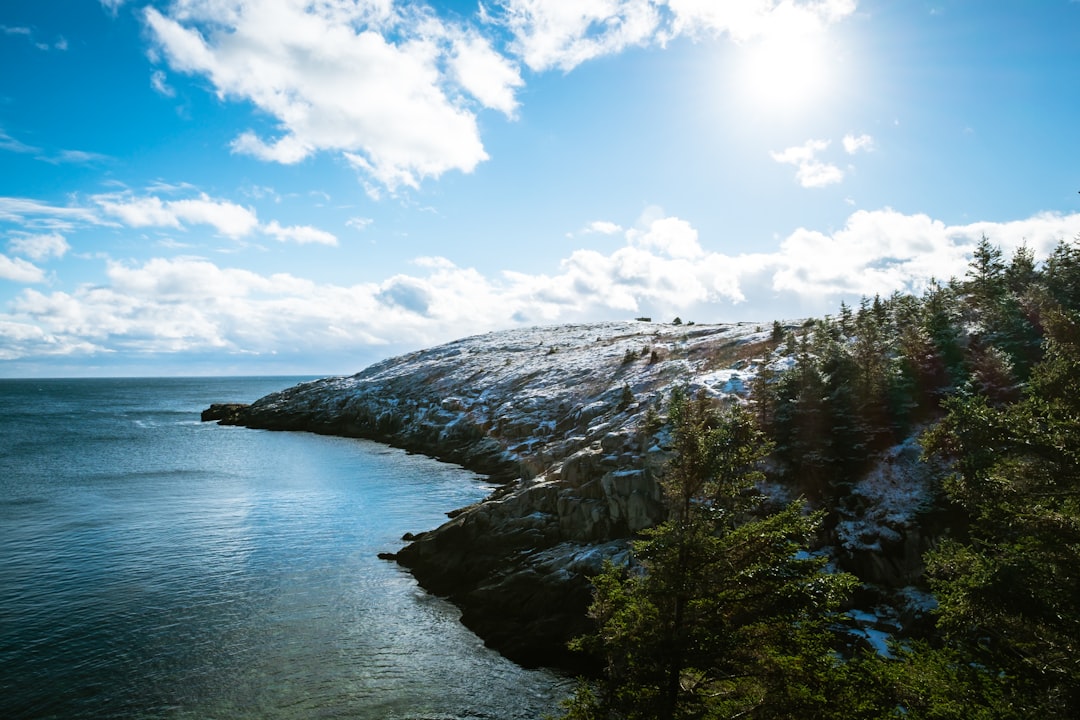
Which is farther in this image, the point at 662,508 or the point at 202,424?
the point at 202,424

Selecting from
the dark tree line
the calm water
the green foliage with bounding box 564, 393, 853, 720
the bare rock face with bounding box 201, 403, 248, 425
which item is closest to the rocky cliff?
the bare rock face with bounding box 201, 403, 248, 425

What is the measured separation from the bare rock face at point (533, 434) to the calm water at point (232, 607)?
2853 millimetres

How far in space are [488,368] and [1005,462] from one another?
8792 cm

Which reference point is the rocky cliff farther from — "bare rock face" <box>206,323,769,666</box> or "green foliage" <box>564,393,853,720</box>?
"green foliage" <box>564,393,853,720</box>

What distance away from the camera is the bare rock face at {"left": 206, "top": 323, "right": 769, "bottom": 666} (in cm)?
2884

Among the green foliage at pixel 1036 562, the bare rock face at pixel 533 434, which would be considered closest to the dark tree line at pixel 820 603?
the green foliage at pixel 1036 562

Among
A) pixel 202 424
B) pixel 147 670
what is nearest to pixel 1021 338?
pixel 147 670

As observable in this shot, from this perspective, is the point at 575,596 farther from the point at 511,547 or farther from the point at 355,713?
the point at 355,713

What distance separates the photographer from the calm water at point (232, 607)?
70.2 ft

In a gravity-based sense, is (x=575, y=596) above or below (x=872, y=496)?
below

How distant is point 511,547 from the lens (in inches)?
1292

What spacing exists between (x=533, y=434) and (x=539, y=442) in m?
3.27

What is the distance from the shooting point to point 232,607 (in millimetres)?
28797

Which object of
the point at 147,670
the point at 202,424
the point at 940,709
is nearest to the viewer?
the point at 940,709
